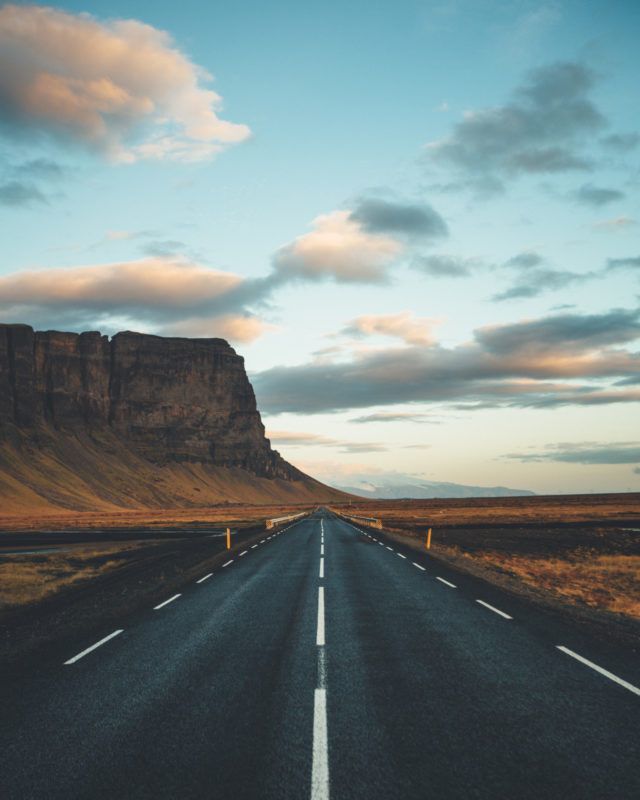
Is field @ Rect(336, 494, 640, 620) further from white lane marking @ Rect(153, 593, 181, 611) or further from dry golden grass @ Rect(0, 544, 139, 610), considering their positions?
dry golden grass @ Rect(0, 544, 139, 610)

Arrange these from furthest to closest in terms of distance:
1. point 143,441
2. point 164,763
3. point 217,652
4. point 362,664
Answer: point 143,441, point 217,652, point 362,664, point 164,763

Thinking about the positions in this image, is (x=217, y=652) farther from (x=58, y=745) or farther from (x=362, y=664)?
(x=58, y=745)

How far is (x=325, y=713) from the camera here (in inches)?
244

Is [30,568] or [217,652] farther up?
[217,652]

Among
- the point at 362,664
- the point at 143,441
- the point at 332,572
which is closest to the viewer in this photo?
the point at 362,664

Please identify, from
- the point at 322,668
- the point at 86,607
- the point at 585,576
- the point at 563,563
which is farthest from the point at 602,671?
the point at 563,563

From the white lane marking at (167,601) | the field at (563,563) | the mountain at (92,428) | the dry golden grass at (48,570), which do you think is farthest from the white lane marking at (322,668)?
the mountain at (92,428)

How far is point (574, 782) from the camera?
4.73 metres

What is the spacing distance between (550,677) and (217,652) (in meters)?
4.81

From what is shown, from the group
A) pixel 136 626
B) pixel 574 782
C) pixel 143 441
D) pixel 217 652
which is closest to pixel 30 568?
pixel 136 626

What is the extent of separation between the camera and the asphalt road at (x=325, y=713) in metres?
4.77

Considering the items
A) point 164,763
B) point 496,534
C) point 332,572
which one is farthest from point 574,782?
point 496,534

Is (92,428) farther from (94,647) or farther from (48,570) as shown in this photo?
(94,647)

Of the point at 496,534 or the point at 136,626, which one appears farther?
the point at 496,534
